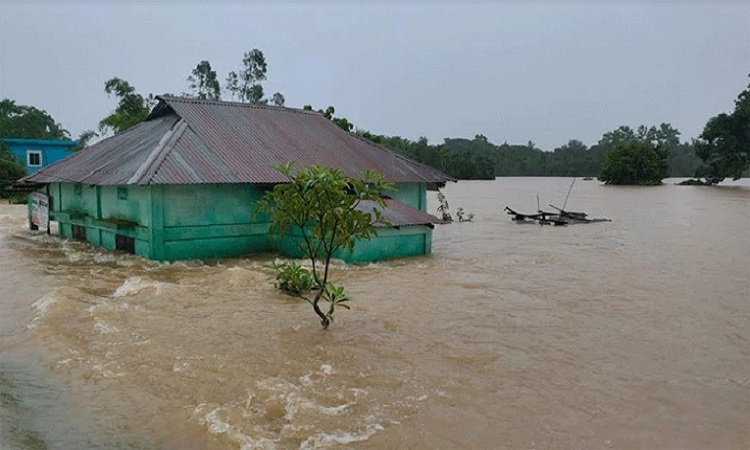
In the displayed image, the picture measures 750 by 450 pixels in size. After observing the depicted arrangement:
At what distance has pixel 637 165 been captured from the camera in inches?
2488

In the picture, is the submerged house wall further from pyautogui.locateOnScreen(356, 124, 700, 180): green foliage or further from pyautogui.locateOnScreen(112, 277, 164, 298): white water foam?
pyautogui.locateOnScreen(356, 124, 700, 180): green foliage

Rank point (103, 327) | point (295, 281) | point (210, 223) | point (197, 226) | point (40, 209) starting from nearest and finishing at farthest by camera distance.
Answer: point (103, 327) → point (295, 281) → point (197, 226) → point (210, 223) → point (40, 209)

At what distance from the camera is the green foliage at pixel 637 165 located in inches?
2463

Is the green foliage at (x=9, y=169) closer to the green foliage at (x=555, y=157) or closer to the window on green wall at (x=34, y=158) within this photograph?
the window on green wall at (x=34, y=158)

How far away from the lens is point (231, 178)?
13438 millimetres

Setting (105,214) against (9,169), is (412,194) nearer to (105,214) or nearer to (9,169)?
(105,214)

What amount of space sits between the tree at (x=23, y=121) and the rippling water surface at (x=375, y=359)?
43.8 m

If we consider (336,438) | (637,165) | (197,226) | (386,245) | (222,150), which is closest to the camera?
(336,438)

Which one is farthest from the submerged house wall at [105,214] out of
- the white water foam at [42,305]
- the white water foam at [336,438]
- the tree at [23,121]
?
the tree at [23,121]

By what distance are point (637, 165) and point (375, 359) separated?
63.9 m

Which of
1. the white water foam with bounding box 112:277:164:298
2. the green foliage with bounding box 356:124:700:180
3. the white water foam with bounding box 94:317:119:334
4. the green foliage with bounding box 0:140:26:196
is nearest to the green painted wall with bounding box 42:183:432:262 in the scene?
the white water foam with bounding box 112:277:164:298

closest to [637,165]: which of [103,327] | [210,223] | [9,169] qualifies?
[9,169]

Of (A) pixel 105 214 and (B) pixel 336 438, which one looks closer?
(B) pixel 336 438

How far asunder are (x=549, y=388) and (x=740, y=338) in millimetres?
4169
